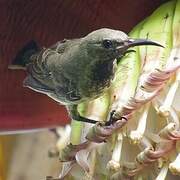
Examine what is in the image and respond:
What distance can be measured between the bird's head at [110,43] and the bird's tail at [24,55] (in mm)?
169

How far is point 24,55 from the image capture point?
2.68 ft

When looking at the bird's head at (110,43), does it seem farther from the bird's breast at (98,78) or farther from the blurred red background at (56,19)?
the blurred red background at (56,19)

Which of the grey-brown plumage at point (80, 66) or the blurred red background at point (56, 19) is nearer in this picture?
the grey-brown plumage at point (80, 66)

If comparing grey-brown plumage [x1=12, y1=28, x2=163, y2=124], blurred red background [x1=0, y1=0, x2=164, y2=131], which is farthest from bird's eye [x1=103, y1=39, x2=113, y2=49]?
blurred red background [x1=0, y1=0, x2=164, y2=131]

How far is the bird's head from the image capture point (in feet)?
2.08

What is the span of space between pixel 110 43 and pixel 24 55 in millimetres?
208

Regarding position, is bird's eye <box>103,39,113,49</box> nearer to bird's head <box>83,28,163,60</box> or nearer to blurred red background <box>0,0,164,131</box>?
bird's head <box>83,28,163,60</box>

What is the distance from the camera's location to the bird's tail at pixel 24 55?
812 mm

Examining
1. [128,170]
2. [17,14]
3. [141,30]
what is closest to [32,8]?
[17,14]

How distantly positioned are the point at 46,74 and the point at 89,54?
0.09 meters

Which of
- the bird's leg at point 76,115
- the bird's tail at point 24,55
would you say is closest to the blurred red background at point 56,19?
the bird's tail at point 24,55

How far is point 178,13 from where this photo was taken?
729 mm

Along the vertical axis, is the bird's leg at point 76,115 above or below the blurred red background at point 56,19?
below

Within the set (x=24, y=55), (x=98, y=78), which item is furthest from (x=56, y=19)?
(x=98, y=78)
